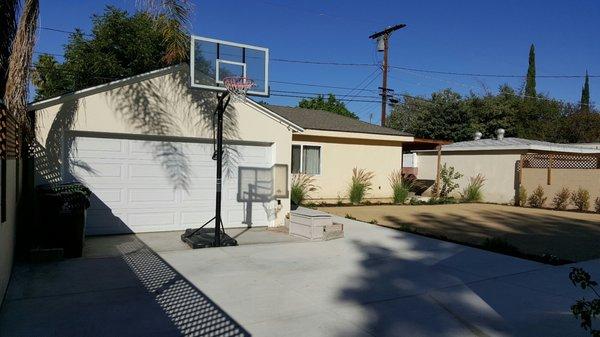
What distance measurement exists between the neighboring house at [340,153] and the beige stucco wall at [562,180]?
17.5 ft

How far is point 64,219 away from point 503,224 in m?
11.5

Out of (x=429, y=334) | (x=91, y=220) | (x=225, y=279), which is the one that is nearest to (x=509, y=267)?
(x=429, y=334)

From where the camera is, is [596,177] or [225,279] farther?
[596,177]

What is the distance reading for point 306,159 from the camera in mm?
17734

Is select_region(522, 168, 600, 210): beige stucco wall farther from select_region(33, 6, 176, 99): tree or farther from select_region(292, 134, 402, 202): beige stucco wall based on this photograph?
select_region(33, 6, 176, 99): tree

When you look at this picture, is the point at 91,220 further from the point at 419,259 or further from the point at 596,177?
the point at 596,177

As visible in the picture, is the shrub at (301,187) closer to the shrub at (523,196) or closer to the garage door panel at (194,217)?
the garage door panel at (194,217)

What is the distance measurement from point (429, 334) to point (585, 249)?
6.74 metres

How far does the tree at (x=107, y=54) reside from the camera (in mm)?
20328

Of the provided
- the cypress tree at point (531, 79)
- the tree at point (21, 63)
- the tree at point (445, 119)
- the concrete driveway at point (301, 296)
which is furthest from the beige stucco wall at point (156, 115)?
the cypress tree at point (531, 79)

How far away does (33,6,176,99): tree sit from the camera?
2033cm

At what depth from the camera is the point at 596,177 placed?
57.5 feet

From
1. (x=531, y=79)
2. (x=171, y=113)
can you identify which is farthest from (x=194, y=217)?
(x=531, y=79)

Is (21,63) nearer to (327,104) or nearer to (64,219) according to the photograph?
(64,219)
